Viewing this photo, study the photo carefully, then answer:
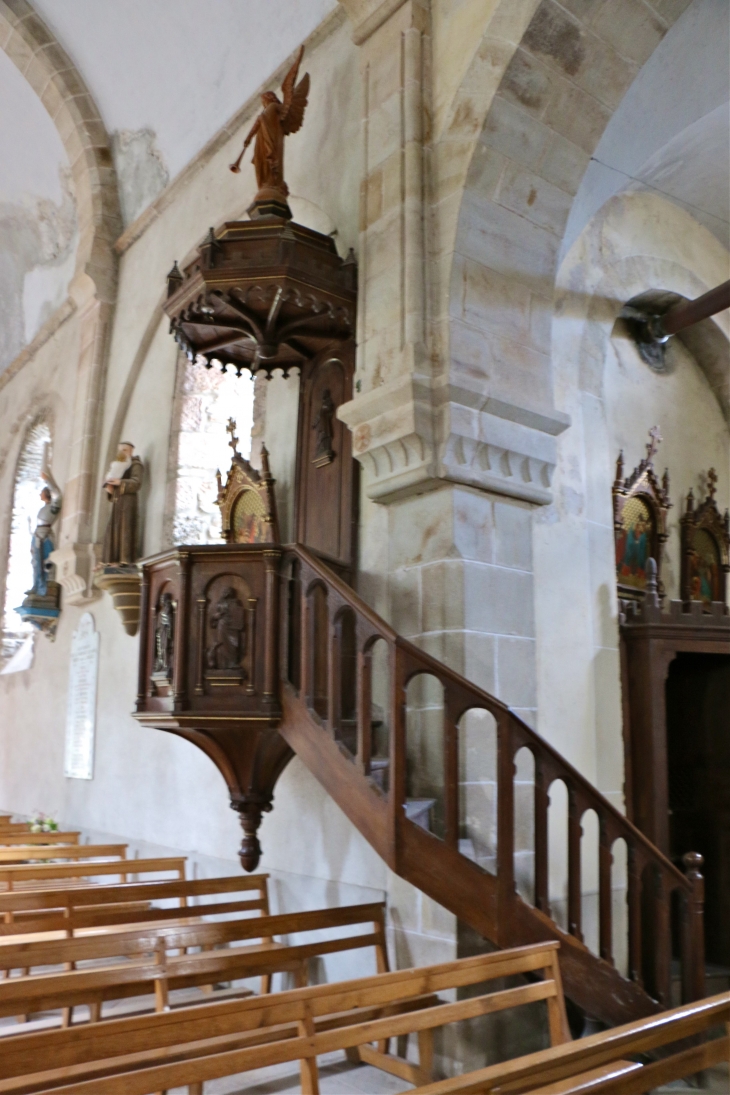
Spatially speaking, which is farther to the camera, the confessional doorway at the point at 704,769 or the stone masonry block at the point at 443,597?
the confessional doorway at the point at 704,769

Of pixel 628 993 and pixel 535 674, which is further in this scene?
pixel 535 674

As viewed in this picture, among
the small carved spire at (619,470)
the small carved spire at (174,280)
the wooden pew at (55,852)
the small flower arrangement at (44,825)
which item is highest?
the small carved spire at (174,280)

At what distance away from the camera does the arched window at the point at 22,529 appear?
10891 millimetres

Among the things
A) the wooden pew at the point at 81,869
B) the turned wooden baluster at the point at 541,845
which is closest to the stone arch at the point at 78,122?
the wooden pew at the point at 81,869

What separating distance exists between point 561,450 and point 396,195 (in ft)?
5.26

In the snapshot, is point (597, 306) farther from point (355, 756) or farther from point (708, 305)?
point (355, 756)

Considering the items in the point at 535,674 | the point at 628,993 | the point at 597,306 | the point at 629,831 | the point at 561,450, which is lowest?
the point at 628,993

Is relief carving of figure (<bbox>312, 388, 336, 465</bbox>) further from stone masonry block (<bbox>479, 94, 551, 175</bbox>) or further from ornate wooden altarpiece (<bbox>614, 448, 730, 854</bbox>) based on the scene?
ornate wooden altarpiece (<bbox>614, 448, 730, 854</bbox>)

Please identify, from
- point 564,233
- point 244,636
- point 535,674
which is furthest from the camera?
point 564,233

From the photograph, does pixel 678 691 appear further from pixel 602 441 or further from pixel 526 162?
pixel 526 162

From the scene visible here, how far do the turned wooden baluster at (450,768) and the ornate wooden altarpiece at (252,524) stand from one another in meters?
0.89

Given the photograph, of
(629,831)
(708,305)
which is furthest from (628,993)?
(708,305)

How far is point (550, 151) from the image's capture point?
15.5ft

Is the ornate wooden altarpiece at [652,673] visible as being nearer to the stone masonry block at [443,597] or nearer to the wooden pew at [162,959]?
the stone masonry block at [443,597]
